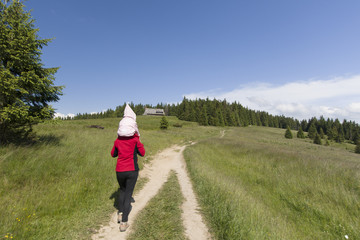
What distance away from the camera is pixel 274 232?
153 inches

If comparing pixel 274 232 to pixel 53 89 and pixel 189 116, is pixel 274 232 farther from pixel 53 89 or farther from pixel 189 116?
pixel 189 116

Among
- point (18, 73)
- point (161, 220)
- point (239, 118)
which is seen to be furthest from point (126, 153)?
point (239, 118)

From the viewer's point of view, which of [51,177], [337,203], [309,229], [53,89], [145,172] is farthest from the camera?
[145,172]

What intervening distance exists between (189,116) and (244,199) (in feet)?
288

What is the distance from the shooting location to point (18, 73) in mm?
7680

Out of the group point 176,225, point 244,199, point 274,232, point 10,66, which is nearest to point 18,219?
point 176,225

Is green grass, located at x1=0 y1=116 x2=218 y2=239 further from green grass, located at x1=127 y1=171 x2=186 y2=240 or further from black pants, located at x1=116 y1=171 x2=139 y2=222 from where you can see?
green grass, located at x1=127 y1=171 x2=186 y2=240

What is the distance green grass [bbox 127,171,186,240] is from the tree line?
75.1 meters

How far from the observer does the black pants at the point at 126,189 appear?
4002 millimetres

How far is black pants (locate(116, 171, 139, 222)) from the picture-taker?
158 inches

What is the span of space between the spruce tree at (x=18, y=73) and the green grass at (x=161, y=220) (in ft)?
21.9

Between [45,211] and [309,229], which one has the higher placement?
[45,211]

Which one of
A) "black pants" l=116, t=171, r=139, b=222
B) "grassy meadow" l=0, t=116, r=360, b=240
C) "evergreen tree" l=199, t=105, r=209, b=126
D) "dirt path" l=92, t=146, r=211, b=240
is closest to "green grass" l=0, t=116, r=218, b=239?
"grassy meadow" l=0, t=116, r=360, b=240

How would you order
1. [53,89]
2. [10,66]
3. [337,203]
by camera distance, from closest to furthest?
[337,203]
[10,66]
[53,89]
